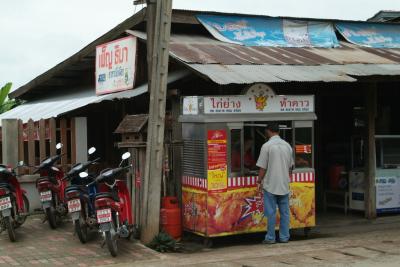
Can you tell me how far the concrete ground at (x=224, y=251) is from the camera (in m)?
7.27

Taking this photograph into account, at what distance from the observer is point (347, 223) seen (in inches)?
403

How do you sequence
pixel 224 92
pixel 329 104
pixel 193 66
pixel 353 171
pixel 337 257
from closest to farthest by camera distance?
pixel 337 257 → pixel 193 66 → pixel 224 92 → pixel 353 171 → pixel 329 104

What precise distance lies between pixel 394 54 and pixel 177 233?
230 inches

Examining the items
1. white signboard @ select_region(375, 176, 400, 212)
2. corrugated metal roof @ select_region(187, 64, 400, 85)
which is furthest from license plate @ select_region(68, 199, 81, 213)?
white signboard @ select_region(375, 176, 400, 212)

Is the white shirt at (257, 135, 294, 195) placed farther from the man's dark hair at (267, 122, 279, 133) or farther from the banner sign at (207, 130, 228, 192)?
the banner sign at (207, 130, 228, 192)

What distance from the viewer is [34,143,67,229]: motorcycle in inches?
355

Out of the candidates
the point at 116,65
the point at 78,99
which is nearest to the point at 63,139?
the point at 116,65

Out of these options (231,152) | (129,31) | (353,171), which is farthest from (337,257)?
(129,31)

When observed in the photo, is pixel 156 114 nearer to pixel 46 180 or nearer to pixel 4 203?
pixel 46 180

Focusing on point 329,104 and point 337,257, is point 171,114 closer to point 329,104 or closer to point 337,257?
point 337,257

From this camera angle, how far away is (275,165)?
827cm

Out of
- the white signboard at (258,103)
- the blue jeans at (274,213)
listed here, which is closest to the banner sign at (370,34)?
the white signboard at (258,103)

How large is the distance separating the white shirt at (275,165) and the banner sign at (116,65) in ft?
10.3

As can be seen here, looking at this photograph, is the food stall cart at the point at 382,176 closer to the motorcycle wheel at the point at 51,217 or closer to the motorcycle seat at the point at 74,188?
the motorcycle seat at the point at 74,188
